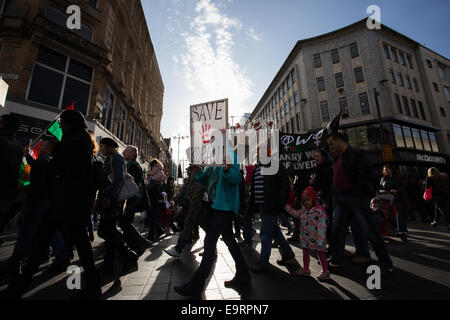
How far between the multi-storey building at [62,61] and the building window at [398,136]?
2576 cm

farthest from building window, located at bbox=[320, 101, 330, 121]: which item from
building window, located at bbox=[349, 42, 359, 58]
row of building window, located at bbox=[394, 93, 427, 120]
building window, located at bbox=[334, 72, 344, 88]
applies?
row of building window, located at bbox=[394, 93, 427, 120]

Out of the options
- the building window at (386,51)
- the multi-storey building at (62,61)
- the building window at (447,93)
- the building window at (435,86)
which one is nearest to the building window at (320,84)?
the building window at (386,51)

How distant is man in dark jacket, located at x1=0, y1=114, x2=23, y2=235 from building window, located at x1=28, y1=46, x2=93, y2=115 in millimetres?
9242

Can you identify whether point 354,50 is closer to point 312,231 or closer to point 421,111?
point 421,111

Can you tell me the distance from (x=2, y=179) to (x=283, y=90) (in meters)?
31.4

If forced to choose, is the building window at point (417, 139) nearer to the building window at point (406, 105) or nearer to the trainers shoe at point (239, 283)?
the building window at point (406, 105)

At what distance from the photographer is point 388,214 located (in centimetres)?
499

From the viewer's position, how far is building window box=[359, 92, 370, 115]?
2111 cm

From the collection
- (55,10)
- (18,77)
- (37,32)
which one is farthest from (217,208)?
(55,10)

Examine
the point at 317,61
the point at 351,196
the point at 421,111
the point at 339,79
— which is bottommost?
the point at 351,196

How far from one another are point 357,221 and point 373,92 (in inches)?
924

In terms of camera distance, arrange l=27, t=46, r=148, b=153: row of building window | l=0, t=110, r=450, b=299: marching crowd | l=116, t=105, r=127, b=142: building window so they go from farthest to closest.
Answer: l=116, t=105, r=127, b=142: building window
l=27, t=46, r=148, b=153: row of building window
l=0, t=110, r=450, b=299: marching crowd

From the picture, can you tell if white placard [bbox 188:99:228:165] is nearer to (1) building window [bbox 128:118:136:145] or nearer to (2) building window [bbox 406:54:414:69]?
(1) building window [bbox 128:118:136:145]

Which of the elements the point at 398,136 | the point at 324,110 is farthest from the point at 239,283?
the point at 398,136
